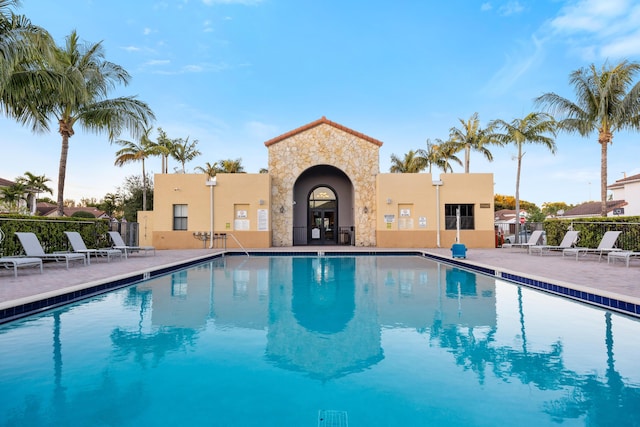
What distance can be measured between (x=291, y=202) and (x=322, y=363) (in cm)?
1616

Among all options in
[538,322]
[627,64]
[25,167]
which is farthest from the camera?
[25,167]

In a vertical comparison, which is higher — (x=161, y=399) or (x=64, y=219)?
(x=64, y=219)

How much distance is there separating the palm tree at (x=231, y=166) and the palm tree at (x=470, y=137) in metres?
21.3

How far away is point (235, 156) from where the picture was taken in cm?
3972

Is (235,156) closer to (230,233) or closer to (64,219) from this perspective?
(230,233)

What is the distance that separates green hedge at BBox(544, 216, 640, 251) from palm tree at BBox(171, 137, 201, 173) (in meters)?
29.1

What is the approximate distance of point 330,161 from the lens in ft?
65.8

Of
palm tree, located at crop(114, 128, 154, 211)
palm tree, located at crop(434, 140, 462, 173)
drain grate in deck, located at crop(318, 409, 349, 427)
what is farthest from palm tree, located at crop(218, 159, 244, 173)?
drain grate in deck, located at crop(318, 409, 349, 427)

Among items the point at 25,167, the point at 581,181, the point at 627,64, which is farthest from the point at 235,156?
the point at 581,181

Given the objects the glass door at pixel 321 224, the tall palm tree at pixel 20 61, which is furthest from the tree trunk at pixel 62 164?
the glass door at pixel 321 224

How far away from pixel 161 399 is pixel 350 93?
21.8m

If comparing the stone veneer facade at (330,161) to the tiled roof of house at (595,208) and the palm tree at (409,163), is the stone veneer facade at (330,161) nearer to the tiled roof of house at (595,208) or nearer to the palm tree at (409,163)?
the palm tree at (409,163)

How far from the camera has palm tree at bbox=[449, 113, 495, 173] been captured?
2770 centimetres

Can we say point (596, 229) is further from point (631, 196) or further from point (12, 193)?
point (12, 193)
